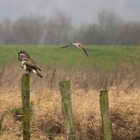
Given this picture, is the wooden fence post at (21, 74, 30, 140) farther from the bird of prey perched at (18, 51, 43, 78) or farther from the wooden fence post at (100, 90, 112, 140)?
the wooden fence post at (100, 90, 112, 140)

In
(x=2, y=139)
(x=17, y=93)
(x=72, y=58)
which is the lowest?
(x=2, y=139)

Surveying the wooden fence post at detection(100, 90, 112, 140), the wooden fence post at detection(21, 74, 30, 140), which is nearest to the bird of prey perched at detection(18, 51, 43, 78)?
the wooden fence post at detection(21, 74, 30, 140)

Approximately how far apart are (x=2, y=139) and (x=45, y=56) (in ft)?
51.6

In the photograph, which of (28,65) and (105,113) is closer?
(105,113)

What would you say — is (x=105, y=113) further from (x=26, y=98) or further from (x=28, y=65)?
(x=28, y=65)

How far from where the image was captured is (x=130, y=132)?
5.28 meters

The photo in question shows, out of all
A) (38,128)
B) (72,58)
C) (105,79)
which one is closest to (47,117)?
(38,128)

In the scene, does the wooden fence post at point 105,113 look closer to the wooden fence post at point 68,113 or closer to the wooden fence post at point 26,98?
the wooden fence post at point 68,113

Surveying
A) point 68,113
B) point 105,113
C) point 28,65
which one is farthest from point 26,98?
point 105,113

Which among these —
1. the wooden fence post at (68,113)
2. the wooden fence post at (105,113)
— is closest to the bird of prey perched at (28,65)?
the wooden fence post at (68,113)

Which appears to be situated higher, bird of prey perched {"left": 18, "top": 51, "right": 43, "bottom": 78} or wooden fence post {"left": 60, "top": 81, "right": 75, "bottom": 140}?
bird of prey perched {"left": 18, "top": 51, "right": 43, "bottom": 78}

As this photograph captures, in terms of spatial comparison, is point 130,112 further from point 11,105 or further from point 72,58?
point 72,58

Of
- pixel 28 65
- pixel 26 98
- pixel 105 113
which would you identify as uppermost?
pixel 28 65

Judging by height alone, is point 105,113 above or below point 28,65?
below
